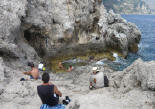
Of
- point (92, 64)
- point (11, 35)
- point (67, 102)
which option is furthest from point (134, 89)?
point (92, 64)

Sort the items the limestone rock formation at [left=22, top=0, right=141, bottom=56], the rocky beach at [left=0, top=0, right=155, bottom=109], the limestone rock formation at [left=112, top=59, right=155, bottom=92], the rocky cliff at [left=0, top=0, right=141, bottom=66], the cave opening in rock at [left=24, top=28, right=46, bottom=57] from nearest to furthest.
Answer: the limestone rock formation at [left=112, top=59, right=155, bottom=92]
the rocky beach at [left=0, top=0, right=155, bottom=109]
the rocky cliff at [left=0, top=0, right=141, bottom=66]
the limestone rock formation at [left=22, top=0, right=141, bottom=56]
the cave opening in rock at [left=24, top=28, right=46, bottom=57]

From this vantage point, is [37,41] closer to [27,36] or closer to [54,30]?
[27,36]

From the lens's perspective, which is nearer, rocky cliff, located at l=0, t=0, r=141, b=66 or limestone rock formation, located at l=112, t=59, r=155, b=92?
limestone rock formation, located at l=112, t=59, r=155, b=92

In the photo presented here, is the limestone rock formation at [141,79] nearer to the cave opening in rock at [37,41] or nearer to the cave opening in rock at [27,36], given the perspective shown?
the cave opening in rock at [37,41]

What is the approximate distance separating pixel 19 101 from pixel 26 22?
14584mm

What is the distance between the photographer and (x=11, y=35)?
18.6 meters

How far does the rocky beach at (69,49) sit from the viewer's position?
9258 millimetres

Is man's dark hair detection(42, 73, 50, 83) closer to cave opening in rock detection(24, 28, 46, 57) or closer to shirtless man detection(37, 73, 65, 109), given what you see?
shirtless man detection(37, 73, 65, 109)

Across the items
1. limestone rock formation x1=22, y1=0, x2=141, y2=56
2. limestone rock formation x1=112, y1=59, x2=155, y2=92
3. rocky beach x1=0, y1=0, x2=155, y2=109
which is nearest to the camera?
limestone rock formation x1=112, y1=59, x2=155, y2=92

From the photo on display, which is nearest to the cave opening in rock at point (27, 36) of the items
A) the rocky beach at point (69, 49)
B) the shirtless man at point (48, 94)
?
the rocky beach at point (69, 49)

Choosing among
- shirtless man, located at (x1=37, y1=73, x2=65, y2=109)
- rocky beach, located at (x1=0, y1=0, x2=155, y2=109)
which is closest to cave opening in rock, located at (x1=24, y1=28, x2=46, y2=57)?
rocky beach, located at (x1=0, y1=0, x2=155, y2=109)

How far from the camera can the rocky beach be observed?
926 cm

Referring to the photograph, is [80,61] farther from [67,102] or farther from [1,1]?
[67,102]

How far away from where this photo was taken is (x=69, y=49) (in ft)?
87.8
